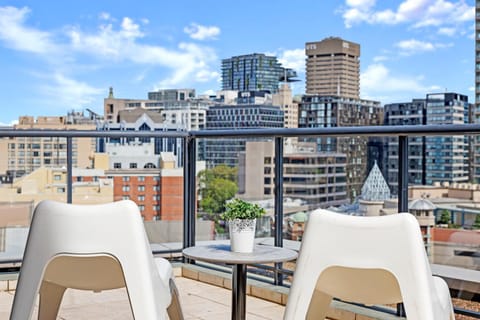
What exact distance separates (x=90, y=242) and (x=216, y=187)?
211 centimetres

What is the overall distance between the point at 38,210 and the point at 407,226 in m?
1.16

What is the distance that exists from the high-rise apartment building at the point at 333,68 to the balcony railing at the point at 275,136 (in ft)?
136

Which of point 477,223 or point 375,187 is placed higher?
point 375,187

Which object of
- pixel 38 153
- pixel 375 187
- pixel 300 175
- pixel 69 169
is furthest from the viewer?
pixel 38 153

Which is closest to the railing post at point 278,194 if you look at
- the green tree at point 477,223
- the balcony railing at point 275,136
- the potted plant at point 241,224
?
the balcony railing at point 275,136

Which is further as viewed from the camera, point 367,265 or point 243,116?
point 243,116

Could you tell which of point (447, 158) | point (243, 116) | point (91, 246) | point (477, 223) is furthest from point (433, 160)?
point (243, 116)

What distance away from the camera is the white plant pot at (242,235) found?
259 centimetres

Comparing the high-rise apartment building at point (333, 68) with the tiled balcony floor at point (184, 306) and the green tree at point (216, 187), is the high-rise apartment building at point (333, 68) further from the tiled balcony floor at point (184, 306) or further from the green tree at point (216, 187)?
the tiled balcony floor at point (184, 306)

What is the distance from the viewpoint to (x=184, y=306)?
11.9 ft

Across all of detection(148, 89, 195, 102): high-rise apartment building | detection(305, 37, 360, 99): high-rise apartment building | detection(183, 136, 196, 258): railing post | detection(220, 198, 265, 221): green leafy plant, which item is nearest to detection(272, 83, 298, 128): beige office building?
detection(305, 37, 360, 99): high-rise apartment building

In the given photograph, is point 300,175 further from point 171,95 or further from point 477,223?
point 171,95

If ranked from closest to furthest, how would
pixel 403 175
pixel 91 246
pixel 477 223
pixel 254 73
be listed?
pixel 91 246, pixel 477 223, pixel 403 175, pixel 254 73

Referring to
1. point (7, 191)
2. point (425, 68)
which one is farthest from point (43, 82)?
point (7, 191)
